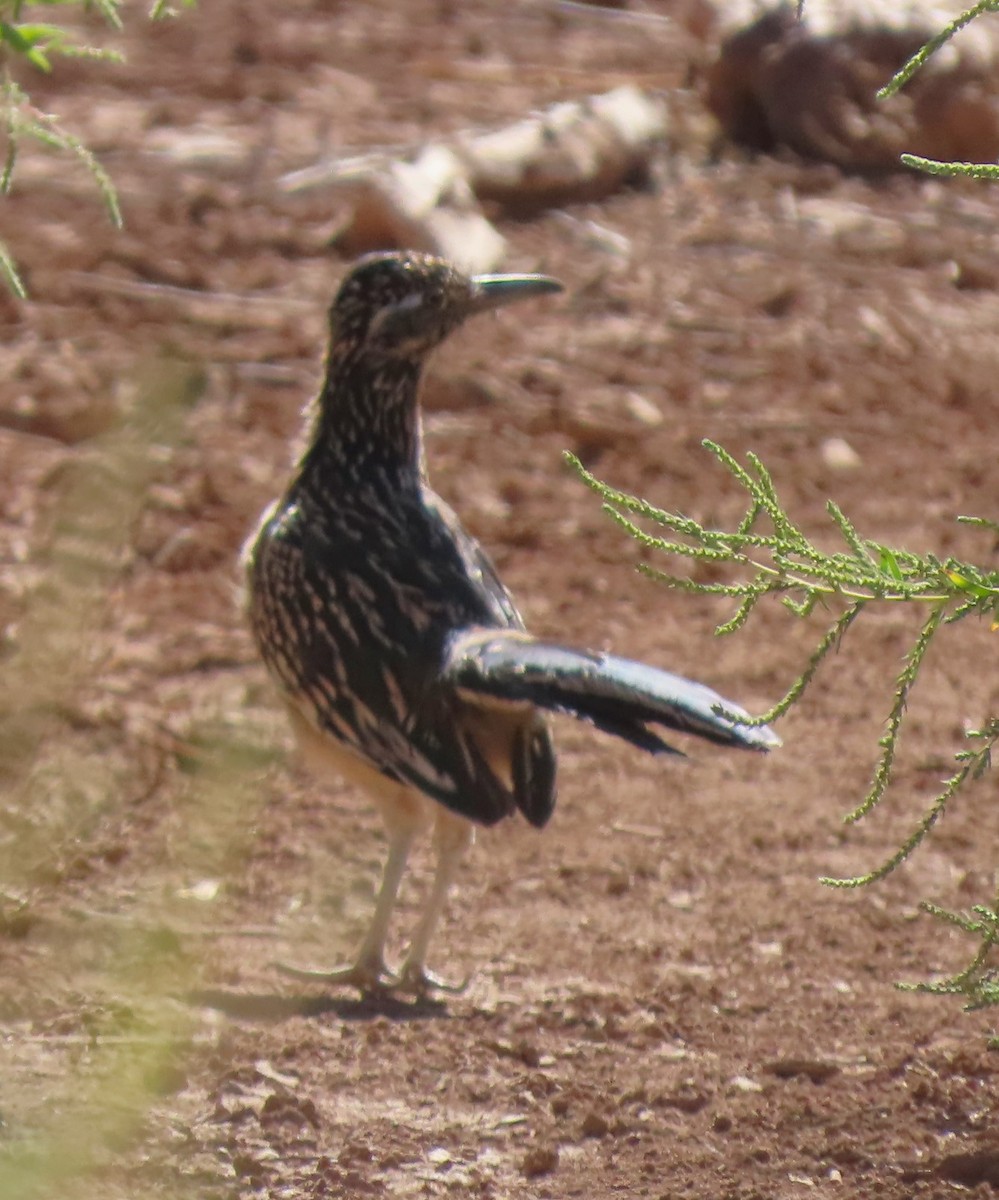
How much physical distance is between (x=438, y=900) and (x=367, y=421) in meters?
1.42

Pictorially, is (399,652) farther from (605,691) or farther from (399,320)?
(399,320)

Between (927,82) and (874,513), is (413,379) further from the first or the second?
(927,82)

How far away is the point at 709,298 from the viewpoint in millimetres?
9852

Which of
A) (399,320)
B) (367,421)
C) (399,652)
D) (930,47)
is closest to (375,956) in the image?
(399,652)

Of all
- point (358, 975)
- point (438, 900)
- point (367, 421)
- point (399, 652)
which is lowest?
point (358, 975)

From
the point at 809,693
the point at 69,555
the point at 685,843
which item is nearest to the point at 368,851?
the point at 685,843

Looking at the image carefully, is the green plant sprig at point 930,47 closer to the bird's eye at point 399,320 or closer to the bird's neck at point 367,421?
the bird's eye at point 399,320

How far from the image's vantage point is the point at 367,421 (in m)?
5.62

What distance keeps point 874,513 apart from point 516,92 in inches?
194

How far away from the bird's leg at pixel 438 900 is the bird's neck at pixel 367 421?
1.07 metres

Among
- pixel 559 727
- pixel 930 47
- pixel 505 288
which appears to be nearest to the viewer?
pixel 930 47

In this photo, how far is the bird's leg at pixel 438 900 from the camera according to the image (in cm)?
496

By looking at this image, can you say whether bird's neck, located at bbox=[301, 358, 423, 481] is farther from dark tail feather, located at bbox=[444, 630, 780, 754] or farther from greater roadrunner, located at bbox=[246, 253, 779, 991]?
dark tail feather, located at bbox=[444, 630, 780, 754]

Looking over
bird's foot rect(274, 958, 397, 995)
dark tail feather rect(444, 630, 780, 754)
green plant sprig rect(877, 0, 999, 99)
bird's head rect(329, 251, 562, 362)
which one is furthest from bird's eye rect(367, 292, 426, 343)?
green plant sprig rect(877, 0, 999, 99)
